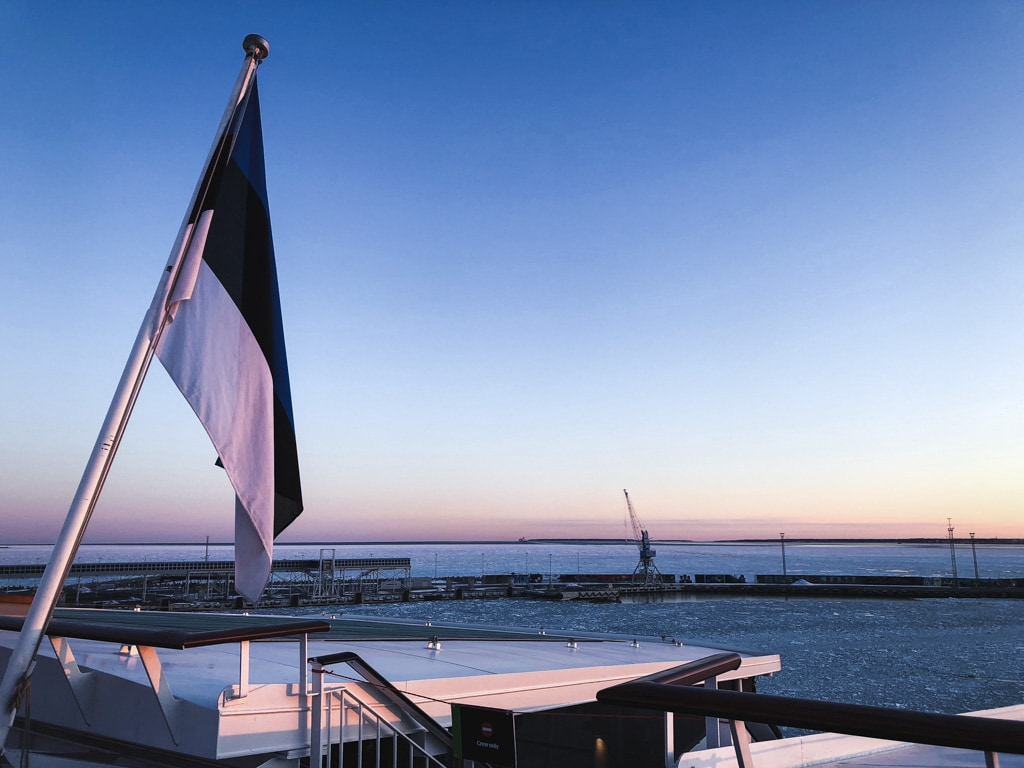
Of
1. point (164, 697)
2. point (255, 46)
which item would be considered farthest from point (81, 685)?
point (255, 46)

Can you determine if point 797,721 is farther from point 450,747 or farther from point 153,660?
point 450,747

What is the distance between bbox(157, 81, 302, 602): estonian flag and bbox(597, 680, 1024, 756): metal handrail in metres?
2.52

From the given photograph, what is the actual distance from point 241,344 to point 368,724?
9.85ft

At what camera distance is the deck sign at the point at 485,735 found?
453 centimetres

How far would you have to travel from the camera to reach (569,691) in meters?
7.72

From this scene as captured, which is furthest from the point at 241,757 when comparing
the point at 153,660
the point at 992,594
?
the point at 992,594

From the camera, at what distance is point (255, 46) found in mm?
4727

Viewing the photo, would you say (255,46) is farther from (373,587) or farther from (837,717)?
(373,587)

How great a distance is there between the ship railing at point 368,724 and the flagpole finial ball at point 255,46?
161 inches

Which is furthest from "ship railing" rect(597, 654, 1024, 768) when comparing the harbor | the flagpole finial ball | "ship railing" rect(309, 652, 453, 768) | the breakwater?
the breakwater

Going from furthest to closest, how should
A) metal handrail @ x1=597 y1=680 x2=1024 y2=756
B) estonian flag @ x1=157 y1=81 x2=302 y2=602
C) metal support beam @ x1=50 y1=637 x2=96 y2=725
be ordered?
1. metal support beam @ x1=50 y1=637 x2=96 y2=725
2. estonian flag @ x1=157 y1=81 x2=302 y2=602
3. metal handrail @ x1=597 y1=680 x2=1024 y2=756

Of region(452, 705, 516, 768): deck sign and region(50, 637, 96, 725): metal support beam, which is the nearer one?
region(452, 705, 516, 768): deck sign

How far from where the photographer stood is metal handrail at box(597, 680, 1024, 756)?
200 cm

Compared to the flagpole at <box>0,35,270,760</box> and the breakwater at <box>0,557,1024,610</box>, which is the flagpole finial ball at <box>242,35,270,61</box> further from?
the breakwater at <box>0,557,1024,610</box>
